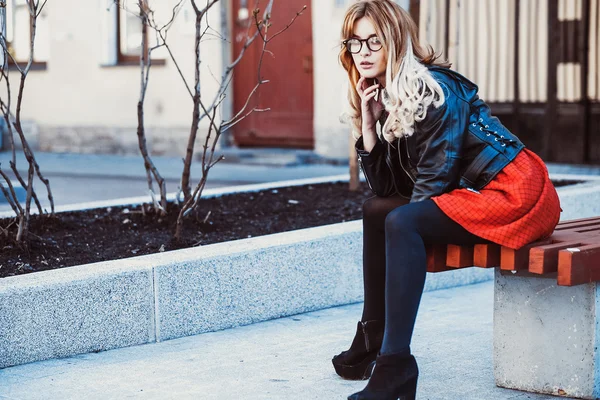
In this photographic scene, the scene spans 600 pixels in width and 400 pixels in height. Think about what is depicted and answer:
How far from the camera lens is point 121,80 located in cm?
1417

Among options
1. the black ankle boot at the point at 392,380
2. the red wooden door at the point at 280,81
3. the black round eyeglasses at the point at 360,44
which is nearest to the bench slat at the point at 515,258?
the black ankle boot at the point at 392,380

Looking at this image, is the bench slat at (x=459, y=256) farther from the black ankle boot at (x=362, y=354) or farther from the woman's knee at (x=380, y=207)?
the black ankle boot at (x=362, y=354)

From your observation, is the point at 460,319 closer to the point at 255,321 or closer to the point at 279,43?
the point at 255,321

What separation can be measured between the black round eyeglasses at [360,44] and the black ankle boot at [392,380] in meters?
1.04

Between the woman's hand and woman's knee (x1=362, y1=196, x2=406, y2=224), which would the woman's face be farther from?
woman's knee (x1=362, y1=196, x2=406, y2=224)

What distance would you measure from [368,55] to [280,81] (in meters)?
9.40

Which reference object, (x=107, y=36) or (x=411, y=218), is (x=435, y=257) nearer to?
(x=411, y=218)

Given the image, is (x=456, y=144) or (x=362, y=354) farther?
(x=362, y=354)

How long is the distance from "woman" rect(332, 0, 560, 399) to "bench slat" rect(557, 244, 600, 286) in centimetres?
14

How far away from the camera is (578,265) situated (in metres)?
3.36

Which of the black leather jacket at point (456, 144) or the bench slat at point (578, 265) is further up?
the black leather jacket at point (456, 144)

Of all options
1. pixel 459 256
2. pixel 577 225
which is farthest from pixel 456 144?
pixel 577 225

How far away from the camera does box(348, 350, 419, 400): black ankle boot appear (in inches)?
130

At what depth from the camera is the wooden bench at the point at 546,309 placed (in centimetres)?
340
